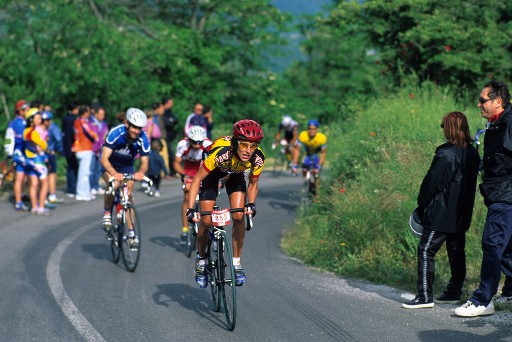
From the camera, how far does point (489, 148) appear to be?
8359 millimetres

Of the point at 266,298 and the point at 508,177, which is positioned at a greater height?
the point at 508,177

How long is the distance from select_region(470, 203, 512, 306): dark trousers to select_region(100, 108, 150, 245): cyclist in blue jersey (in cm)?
476

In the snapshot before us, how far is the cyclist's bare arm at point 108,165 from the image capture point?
1148cm

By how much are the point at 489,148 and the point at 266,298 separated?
2.92 m

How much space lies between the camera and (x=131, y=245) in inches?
450

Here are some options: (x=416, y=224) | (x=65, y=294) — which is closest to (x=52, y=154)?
(x=65, y=294)

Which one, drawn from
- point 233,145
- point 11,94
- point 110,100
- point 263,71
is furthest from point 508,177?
point 263,71

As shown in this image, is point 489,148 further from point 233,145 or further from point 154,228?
point 154,228

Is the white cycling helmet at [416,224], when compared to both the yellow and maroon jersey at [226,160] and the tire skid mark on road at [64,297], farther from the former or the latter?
the tire skid mark on road at [64,297]


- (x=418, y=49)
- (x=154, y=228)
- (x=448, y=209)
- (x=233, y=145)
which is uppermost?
(x=418, y=49)

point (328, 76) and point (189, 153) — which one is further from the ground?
point (328, 76)

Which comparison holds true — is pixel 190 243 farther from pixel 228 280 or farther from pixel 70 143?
pixel 70 143

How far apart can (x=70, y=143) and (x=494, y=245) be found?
12483 mm

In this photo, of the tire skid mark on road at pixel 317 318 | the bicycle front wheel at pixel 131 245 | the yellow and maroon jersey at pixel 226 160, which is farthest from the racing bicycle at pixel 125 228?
the yellow and maroon jersey at pixel 226 160
